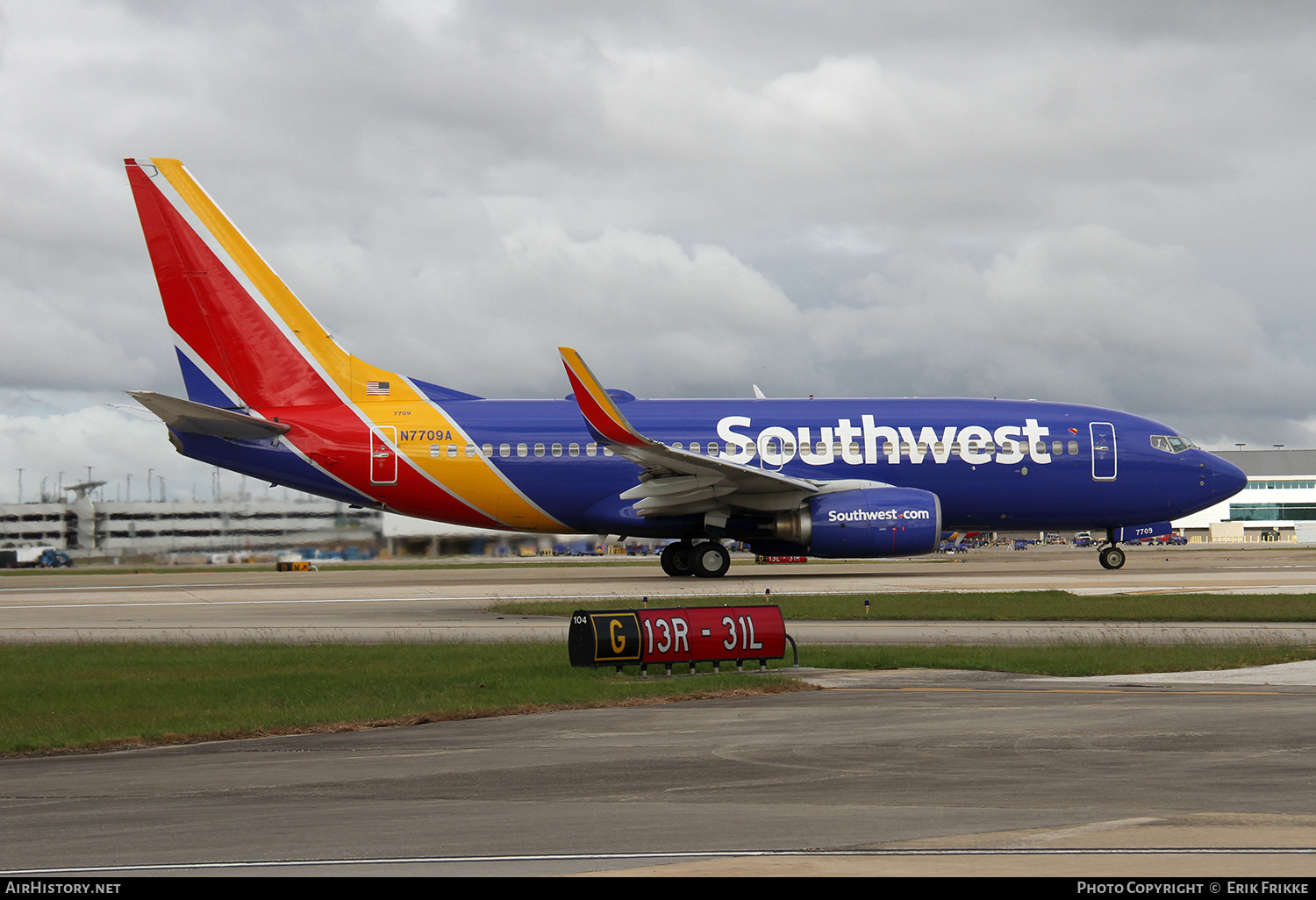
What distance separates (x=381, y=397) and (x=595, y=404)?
7.36m

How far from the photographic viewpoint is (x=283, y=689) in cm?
1434

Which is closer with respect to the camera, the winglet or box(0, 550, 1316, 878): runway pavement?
box(0, 550, 1316, 878): runway pavement

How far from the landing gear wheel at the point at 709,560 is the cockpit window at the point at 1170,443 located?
13.2 metres

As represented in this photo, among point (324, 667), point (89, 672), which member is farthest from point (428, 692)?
point (89, 672)

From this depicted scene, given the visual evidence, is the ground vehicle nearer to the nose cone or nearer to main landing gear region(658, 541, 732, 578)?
main landing gear region(658, 541, 732, 578)

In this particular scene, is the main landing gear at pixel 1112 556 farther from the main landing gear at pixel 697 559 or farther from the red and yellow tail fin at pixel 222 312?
the red and yellow tail fin at pixel 222 312

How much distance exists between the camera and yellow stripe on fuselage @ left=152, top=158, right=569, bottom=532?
3331cm

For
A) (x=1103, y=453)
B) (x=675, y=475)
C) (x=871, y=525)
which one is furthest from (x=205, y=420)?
(x=1103, y=453)

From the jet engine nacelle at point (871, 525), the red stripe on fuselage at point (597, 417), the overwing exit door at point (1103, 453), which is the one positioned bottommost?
the jet engine nacelle at point (871, 525)

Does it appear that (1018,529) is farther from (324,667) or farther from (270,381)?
(324,667)

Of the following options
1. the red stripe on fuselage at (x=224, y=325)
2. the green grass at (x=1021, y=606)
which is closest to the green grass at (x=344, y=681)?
the green grass at (x=1021, y=606)

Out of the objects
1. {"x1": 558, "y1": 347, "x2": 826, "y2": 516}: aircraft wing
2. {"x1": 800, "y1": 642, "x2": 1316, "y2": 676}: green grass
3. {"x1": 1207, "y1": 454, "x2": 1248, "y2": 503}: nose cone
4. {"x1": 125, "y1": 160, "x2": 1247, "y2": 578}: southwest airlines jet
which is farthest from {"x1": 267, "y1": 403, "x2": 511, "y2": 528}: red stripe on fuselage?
{"x1": 1207, "y1": 454, "x2": 1248, "y2": 503}: nose cone

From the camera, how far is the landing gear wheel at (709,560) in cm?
3331

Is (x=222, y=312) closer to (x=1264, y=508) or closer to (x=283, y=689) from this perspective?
(x=283, y=689)
